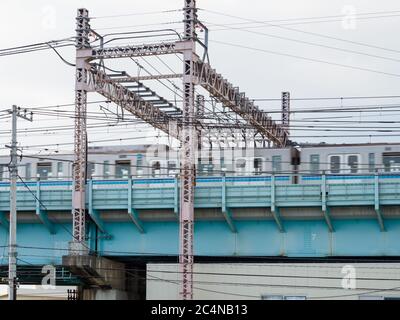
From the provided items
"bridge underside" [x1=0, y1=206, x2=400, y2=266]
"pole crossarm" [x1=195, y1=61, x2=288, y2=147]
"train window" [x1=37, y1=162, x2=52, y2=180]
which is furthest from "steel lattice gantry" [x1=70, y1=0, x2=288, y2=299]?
"train window" [x1=37, y1=162, x2=52, y2=180]

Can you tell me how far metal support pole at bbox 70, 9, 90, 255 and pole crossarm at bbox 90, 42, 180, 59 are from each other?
0.92m

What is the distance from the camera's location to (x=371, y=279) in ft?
110

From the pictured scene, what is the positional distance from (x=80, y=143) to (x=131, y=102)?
7.07 m

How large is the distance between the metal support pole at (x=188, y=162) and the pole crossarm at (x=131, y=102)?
6.02 meters

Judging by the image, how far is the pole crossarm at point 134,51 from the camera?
36344 millimetres

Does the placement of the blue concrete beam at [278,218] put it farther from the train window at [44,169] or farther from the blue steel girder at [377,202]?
the train window at [44,169]

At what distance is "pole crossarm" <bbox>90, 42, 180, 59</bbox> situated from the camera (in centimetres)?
3634

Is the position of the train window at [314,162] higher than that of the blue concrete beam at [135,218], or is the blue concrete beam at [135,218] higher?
the train window at [314,162]

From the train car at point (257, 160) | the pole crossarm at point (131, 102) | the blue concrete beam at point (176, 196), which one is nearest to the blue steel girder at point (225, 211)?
the blue concrete beam at point (176, 196)

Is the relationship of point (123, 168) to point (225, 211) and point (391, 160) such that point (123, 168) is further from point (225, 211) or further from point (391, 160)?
point (391, 160)

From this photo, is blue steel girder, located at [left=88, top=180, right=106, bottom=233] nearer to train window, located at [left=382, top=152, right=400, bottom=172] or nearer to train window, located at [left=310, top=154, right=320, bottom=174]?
train window, located at [left=310, top=154, right=320, bottom=174]

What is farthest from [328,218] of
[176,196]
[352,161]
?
[176,196]
